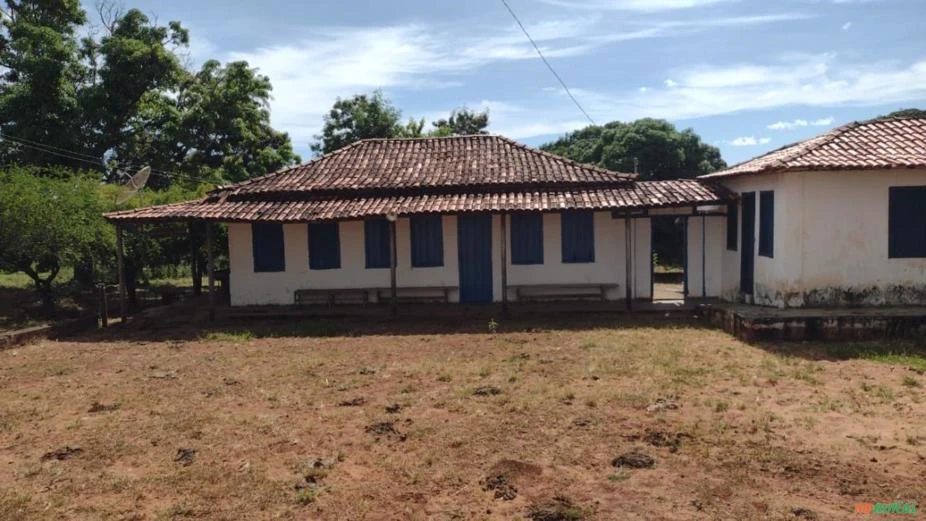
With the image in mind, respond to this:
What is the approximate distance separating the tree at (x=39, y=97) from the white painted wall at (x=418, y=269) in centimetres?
1021

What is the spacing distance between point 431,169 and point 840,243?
29.1ft

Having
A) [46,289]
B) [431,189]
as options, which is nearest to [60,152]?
[46,289]

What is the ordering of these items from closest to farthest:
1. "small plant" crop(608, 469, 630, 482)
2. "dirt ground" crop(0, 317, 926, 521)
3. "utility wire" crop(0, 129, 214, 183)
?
1. "dirt ground" crop(0, 317, 926, 521)
2. "small plant" crop(608, 469, 630, 482)
3. "utility wire" crop(0, 129, 214, 183)

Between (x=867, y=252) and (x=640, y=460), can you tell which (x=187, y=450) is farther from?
(x=867, y=252)

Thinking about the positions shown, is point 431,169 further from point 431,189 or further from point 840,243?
point 840,243

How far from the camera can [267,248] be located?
605 inches

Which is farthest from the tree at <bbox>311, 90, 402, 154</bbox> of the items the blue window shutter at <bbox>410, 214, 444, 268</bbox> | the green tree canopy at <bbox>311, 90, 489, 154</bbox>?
the blue window shutter at <bbox>410, 214, 444, 268</bbox>

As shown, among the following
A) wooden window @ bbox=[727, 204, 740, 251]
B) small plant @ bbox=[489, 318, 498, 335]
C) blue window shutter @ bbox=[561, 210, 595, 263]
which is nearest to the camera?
small plant @ bbox=[489, 318, 498, 335]

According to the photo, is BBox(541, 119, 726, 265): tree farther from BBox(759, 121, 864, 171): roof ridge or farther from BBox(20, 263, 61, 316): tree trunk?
BBox(20, 263, 61, 316): tree trunk

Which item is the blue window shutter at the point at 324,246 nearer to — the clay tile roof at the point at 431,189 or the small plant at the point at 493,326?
the clay tile roof at the point at 431,189

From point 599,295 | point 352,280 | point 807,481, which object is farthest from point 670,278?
point 807,481

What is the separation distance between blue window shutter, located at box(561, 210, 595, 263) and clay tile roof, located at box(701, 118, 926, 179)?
3005 mm

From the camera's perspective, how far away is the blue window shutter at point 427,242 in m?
15.2

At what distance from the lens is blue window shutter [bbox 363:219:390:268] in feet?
50.1
